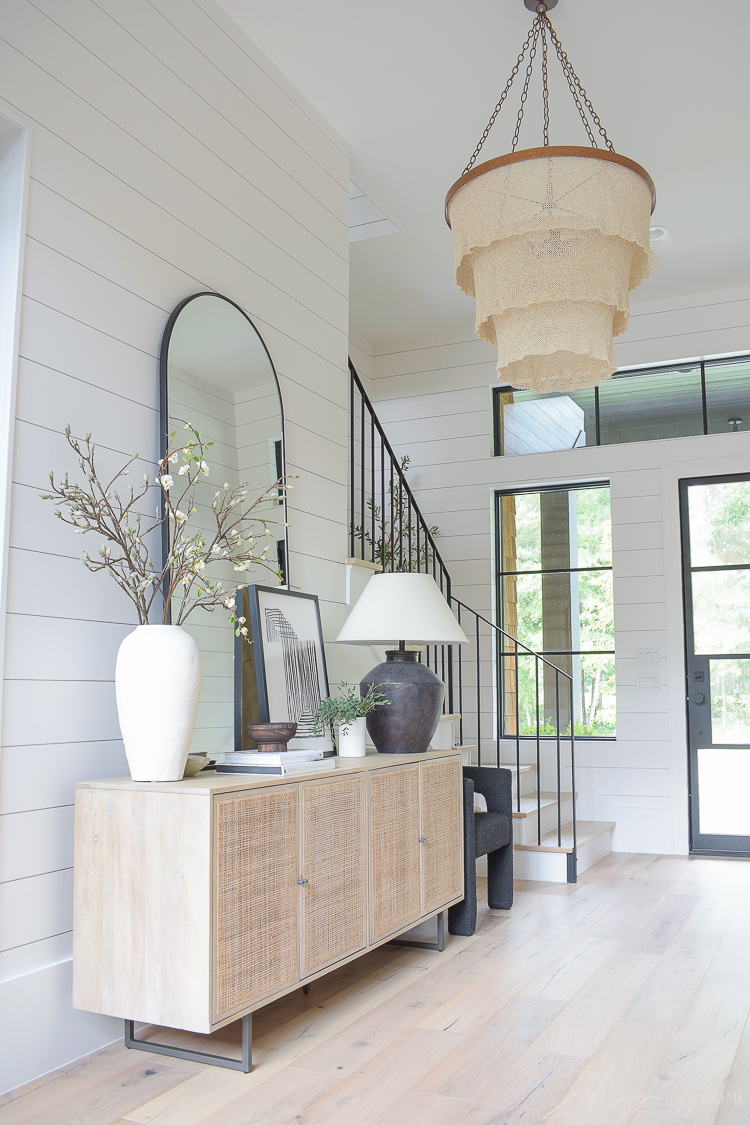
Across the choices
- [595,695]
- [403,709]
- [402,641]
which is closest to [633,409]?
[595,695]

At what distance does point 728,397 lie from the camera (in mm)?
5613

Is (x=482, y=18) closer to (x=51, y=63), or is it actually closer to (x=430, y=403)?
(x=51, y=63)

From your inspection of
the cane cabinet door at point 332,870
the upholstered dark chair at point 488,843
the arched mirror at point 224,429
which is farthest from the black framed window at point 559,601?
the cane cabinet door at point 332,870

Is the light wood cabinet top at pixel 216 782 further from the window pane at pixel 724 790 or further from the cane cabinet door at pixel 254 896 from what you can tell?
the window pane at pixel 724 790

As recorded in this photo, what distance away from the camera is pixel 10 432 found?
2268 millimetres

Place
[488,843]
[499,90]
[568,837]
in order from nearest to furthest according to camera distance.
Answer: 1. [488,843]
2. [499,90]
3. [568,837]

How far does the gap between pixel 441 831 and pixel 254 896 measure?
4.07ft

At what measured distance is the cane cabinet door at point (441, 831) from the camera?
10.6ft

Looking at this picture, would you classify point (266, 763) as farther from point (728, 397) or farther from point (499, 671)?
point (728, 397)

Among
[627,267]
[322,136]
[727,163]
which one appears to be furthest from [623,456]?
[627,267]

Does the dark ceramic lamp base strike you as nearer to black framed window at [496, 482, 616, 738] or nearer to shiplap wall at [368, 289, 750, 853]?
black framed window at [496, 482, 616, 738]

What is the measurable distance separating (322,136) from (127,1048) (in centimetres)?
364

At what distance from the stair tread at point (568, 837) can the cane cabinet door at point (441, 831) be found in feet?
4.18

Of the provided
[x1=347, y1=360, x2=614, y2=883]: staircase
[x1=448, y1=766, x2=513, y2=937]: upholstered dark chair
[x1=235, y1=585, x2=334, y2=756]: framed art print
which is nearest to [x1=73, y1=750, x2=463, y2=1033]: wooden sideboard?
[x1=235, y1=585, x2=334, y2=756]: framed art print
